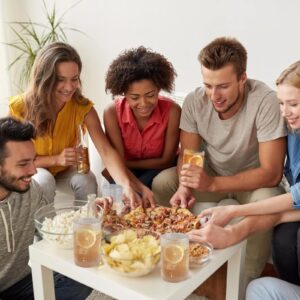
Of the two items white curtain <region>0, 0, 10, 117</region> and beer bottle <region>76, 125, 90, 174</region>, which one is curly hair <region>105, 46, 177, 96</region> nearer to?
beer bottle <region>76, 125, 90, 174</region>

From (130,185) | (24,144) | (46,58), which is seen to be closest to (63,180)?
(130,185)

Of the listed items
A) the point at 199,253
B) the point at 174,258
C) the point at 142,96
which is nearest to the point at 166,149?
the point at 142,96

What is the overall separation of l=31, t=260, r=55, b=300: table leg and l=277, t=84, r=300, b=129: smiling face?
1.04 m

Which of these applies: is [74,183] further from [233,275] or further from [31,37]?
[31,37]

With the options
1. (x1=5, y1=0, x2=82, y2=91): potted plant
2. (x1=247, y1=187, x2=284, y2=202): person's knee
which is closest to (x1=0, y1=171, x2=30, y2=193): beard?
(x1=247, y1=187, x2=284, y2=202): person's knee

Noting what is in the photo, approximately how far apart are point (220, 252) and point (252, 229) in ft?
0.67

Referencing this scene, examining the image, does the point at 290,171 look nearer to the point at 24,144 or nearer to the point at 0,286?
the point at 24,144

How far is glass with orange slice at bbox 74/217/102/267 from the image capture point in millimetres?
1268

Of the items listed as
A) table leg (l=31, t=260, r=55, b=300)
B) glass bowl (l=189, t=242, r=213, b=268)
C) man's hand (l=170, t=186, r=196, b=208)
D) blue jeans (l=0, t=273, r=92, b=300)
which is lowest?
blue jeans (l=0, t=273, r=92, b=300)

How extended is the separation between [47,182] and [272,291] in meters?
1.25

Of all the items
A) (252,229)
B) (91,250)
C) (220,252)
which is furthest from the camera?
(252,229)

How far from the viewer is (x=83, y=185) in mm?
2234

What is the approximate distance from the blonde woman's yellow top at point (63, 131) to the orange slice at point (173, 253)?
1282mm

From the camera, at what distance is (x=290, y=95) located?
1.63 m
